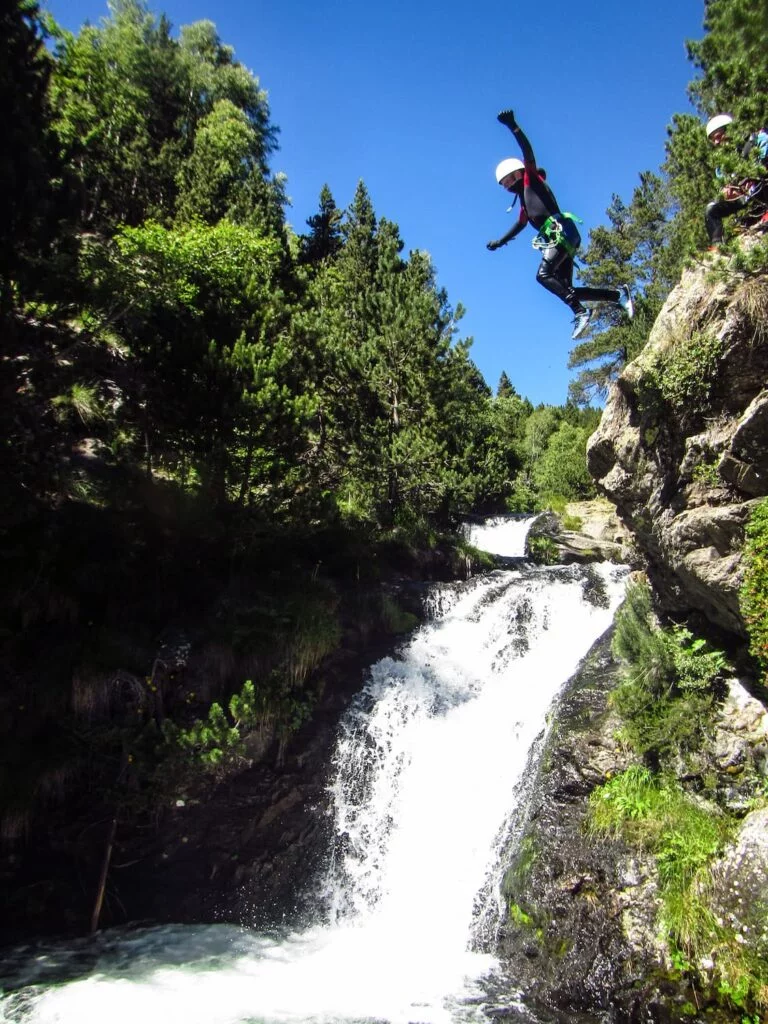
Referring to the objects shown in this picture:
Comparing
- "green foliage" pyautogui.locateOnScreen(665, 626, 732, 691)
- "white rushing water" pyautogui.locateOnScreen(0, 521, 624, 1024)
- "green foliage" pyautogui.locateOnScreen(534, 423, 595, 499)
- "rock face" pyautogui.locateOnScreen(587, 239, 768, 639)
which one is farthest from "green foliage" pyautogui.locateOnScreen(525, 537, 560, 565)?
"green foliage" pyautogui.locateOnScreen(665, 626, 732, 691)

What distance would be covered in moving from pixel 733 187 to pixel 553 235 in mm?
2751

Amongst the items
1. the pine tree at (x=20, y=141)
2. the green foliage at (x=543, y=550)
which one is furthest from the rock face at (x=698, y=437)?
the green foliage at (x=543, y=550)

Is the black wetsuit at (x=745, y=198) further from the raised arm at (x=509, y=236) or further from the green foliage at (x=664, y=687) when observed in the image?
the green foliage at (x=664, y=687)

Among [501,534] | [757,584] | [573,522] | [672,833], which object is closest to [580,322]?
[757,584]

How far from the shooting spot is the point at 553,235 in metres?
6.18

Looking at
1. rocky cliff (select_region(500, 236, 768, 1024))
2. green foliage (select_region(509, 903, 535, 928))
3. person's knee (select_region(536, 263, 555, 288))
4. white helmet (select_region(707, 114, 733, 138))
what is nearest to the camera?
rocky cliff (select_region(500, 236, 768, 1024))

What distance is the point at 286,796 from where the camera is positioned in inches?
411

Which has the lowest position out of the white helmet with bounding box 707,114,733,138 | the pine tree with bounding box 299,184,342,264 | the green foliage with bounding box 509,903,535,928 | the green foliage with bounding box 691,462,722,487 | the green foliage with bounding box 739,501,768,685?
the green foliage with bounding box 509,903,535,928

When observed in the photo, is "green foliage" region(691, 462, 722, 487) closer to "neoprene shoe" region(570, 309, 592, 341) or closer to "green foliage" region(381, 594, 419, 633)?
"neoprene shoe" region(570, 309, 592, 341)

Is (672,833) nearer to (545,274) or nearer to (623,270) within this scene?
(545,274)

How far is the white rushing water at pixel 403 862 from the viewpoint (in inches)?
266

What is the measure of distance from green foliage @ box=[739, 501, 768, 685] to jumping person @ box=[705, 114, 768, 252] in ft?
11.9

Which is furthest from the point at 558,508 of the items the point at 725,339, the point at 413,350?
the point at 725,339

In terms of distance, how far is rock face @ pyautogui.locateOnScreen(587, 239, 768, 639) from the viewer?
7.69 m
